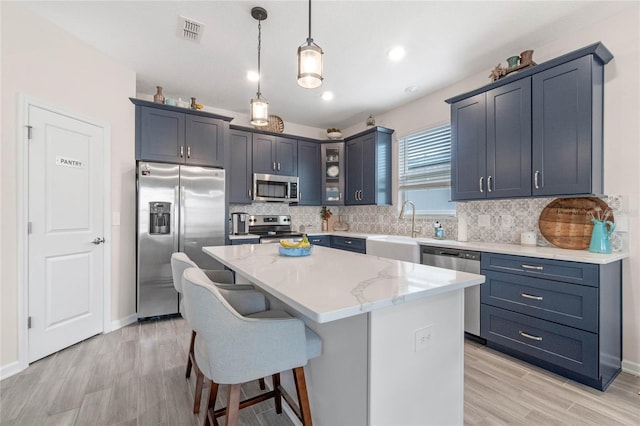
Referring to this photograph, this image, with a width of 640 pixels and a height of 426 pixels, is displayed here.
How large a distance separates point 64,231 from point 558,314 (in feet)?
13.6

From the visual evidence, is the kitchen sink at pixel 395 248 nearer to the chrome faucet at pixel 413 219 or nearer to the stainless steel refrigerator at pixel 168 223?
the chrome faucet at pixel 413 219

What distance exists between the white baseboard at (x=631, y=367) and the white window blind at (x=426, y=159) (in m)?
2.17

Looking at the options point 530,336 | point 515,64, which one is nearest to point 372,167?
point 515,64

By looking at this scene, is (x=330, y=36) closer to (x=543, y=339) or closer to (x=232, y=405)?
(x=232, y=405)

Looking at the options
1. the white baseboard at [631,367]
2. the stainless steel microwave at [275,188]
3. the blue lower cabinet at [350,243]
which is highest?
the stainless steel microwave at [275,188]

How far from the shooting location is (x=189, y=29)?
8.22ft

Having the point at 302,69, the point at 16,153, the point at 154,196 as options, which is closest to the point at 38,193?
the point at 16,153

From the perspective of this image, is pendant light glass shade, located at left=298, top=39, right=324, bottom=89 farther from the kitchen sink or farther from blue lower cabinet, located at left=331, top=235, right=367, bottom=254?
blue lower cabinet, located at left=331, top=235, right=367, bottom=254

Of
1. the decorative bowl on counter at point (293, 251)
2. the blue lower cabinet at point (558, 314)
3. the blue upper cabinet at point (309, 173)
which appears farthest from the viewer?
the blue upper cabinet at point (309, 173)

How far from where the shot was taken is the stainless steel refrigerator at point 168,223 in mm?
Answer: 3182

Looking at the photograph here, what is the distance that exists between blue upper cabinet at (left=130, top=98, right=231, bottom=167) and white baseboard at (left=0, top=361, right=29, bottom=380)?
2103 mm

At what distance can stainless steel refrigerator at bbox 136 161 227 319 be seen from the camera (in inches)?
125

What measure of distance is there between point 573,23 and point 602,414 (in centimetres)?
289

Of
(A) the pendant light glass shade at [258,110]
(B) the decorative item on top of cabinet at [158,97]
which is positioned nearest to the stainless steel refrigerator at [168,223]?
(B) the decorative item on top of cabinet at [158,97]
